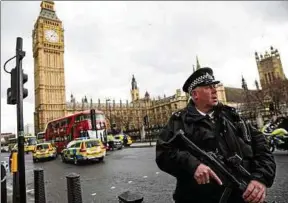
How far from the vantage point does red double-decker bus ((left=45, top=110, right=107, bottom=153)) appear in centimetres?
2205

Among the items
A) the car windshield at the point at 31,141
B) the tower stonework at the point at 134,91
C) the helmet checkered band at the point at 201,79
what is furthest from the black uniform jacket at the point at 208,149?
the tower stonework at the point at 134,91

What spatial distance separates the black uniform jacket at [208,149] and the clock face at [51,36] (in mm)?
86008

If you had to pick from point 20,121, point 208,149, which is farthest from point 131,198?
point 20,121

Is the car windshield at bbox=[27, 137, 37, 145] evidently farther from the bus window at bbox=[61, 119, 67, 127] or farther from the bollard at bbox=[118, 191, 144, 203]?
the bollard at bbox=[118, 191, 144, 203]

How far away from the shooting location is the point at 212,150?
2000 mm

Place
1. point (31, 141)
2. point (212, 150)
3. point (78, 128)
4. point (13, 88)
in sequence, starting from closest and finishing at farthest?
point (212, 150) → point (13, 88) → point (78, 128) → point (31, 141)

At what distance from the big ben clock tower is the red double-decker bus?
55.9 meters

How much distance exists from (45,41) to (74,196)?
83.4 m

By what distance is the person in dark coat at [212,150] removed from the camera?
1.84 metres

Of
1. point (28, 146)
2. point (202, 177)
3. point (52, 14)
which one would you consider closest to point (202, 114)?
point (202, 177)

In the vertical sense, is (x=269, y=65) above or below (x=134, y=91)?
below

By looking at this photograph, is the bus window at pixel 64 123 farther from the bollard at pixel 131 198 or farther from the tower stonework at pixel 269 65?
the tower stonework at pixel 269 65

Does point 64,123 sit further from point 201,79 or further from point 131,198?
point 201,79

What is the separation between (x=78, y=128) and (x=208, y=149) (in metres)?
21.3
